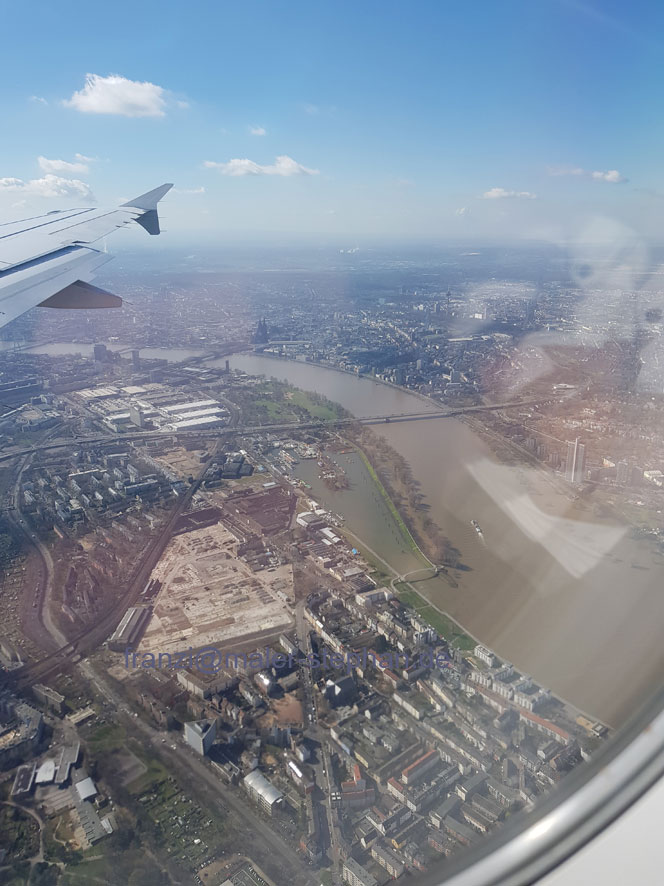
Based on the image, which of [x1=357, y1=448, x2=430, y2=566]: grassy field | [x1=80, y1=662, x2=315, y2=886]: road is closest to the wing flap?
[x1=80, y1=662, x2=315, y2=886]: road

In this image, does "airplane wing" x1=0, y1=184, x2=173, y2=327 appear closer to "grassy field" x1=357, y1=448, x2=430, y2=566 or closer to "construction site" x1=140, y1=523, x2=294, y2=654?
"construction site" x1=140, y1=523, x2=294, y2=654

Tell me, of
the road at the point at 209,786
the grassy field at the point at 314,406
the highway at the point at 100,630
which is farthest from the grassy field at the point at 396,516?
the road at the point at 209,786

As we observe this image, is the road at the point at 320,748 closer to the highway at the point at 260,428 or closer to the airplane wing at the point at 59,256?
the airplane wing at the point at 59,256

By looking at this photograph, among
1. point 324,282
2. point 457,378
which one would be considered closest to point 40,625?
point 457,378

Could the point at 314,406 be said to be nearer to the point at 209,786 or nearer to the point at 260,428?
the point at 260,428

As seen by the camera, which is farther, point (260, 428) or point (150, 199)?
point (260, 428)

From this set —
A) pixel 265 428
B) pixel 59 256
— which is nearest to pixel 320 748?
pixel 59 256

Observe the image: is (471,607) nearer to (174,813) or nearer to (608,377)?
(174,813)
